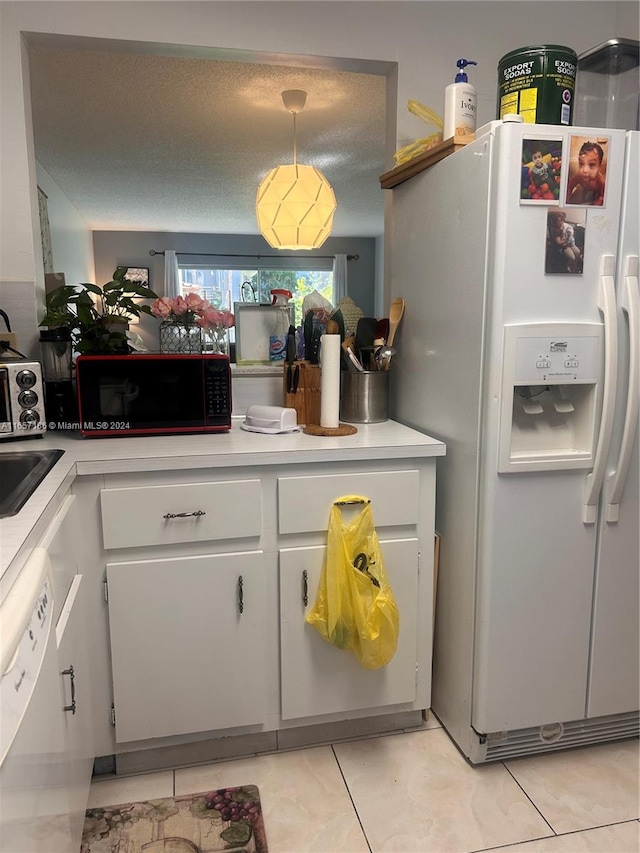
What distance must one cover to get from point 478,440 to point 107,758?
1.30 metres

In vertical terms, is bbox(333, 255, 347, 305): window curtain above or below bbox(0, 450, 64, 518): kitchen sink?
above

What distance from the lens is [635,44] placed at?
1.58m

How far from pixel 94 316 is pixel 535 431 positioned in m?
1.29

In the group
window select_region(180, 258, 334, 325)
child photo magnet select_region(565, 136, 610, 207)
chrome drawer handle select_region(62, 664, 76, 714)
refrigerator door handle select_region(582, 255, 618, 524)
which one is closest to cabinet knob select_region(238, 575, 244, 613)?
chrome drawer handle select_region(62, 664, 76, 714)

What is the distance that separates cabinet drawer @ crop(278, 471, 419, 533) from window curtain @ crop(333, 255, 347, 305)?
6641mm

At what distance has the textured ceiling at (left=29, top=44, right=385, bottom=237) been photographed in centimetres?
296

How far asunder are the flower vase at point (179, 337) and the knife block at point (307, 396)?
33 cm

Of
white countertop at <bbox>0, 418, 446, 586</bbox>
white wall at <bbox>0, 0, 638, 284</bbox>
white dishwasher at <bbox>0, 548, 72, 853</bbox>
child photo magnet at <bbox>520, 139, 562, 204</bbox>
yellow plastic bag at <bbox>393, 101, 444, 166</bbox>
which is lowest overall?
white dishwasher at <bbox>0, 548, 72, 853</bbox>

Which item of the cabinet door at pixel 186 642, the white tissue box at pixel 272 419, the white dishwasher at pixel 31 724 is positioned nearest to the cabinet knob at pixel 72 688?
the white dishwasher at pixel 31 724

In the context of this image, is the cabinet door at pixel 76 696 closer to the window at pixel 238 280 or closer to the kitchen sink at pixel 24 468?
the kitchen sink at pixel 24 468

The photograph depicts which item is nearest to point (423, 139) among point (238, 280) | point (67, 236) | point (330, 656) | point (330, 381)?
point (330, 381)

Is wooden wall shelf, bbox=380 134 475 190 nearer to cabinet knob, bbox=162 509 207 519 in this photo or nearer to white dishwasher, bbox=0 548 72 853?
cabinet knob, bbox=162 509 207 519

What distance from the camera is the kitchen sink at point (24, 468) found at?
4.22 ft

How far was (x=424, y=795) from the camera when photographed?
1.58 m
